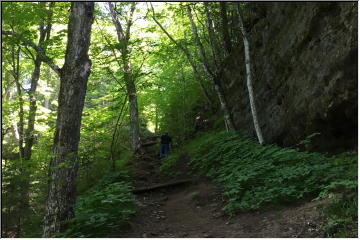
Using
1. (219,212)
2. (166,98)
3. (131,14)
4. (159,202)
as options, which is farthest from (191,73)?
(219,212)

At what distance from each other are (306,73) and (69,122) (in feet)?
22.3

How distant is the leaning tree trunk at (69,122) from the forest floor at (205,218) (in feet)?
4.50

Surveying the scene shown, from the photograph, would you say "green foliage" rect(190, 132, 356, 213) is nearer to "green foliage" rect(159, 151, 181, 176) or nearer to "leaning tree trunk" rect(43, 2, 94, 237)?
"leaning tree trunk" rect(43, 2, 94, 237)

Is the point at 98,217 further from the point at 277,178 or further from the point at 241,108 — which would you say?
the point at 241,108

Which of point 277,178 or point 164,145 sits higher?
point 164,145

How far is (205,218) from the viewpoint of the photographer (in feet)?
22.5

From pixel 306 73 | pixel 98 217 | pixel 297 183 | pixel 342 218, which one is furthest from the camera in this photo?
pixel 306 73

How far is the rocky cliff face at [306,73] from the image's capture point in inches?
304

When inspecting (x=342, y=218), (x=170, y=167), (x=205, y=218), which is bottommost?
(x=205, y=218)

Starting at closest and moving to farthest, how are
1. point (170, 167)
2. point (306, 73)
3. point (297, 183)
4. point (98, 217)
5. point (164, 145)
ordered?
point (98, 217)
point (297, 183)
point (306, 73)
point (170, 167)
point (164, 145)

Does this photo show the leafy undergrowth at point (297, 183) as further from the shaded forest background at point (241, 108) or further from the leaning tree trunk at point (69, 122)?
the leaning tree trunk at point (69, 122)

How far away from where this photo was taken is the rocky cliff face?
25.3 feet

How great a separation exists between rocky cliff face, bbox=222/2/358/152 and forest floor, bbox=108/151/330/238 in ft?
10.6

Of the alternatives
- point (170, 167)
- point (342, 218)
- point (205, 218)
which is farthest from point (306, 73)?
point (170, 167)
